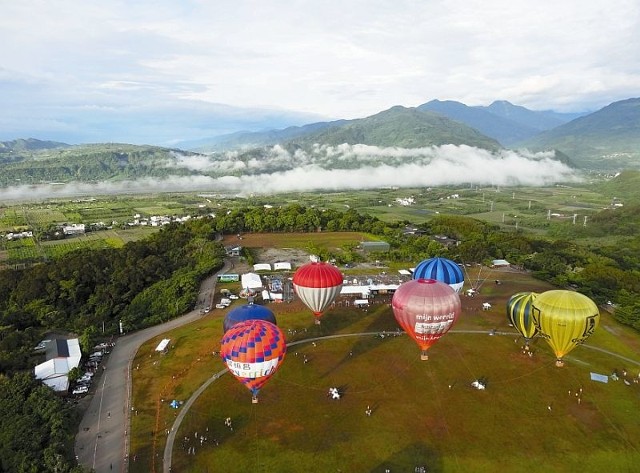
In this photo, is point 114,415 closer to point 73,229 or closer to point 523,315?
point 523,315

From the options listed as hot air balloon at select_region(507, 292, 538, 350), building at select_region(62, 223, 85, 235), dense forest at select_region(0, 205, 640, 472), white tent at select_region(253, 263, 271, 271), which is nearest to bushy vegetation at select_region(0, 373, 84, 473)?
dense forest at select_region(0, 205, 640, 472)

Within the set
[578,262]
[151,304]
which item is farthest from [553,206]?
[151,304]

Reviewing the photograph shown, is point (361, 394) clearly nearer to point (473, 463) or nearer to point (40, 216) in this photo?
point (473, 463)

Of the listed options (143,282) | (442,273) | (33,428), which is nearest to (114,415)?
(33,428)

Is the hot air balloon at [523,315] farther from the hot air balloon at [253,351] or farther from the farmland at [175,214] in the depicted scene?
the farmland at [175,214]

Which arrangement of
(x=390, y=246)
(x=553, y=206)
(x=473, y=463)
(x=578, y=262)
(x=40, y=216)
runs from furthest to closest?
(x=553, y=206)
(x=40, y=216)
(x=390, y=246)
(x=578, y=262)
(x=473, y=463)

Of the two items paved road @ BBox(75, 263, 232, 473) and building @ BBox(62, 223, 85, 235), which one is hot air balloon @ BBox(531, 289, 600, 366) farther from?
building @ BBox(62, 223, 85, 235)

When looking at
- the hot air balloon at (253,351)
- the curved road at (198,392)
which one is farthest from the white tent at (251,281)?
the hot air balloon at (253,351)
